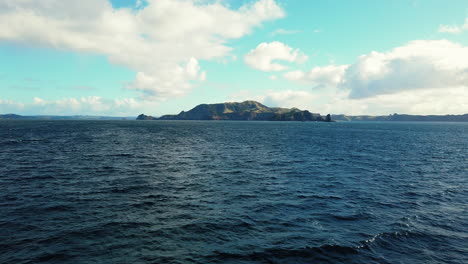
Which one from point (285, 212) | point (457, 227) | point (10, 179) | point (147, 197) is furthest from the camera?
point (10, 179)

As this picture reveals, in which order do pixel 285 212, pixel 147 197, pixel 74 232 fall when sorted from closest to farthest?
pixel 74 232 < pixel 285 212 < pixel 147 197

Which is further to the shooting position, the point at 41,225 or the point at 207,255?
the point at 41,225

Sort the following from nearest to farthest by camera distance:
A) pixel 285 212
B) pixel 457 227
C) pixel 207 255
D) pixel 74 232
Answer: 1. pixel 207 255
2. pixel 74 232
3. pixel 457 227
4. pixel 285 212

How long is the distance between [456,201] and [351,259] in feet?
77.4

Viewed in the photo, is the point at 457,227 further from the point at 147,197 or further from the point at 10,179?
the point at 10,179

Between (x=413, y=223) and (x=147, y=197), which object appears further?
(x=147, y=197)

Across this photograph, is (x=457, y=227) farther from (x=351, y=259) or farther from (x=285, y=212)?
(x=285, y=212)

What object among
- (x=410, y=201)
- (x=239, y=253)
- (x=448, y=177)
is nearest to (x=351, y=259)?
(x=239, y=253)

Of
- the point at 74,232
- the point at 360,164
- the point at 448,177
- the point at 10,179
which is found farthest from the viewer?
the point at 360,164

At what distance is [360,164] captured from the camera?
57094 millimetres

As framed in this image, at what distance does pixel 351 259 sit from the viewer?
18750 millimetres

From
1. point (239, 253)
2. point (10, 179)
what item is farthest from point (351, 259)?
point (10, 179)

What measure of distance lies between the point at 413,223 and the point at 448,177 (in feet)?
98.8

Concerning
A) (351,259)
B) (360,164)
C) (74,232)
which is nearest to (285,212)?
(351,259)
